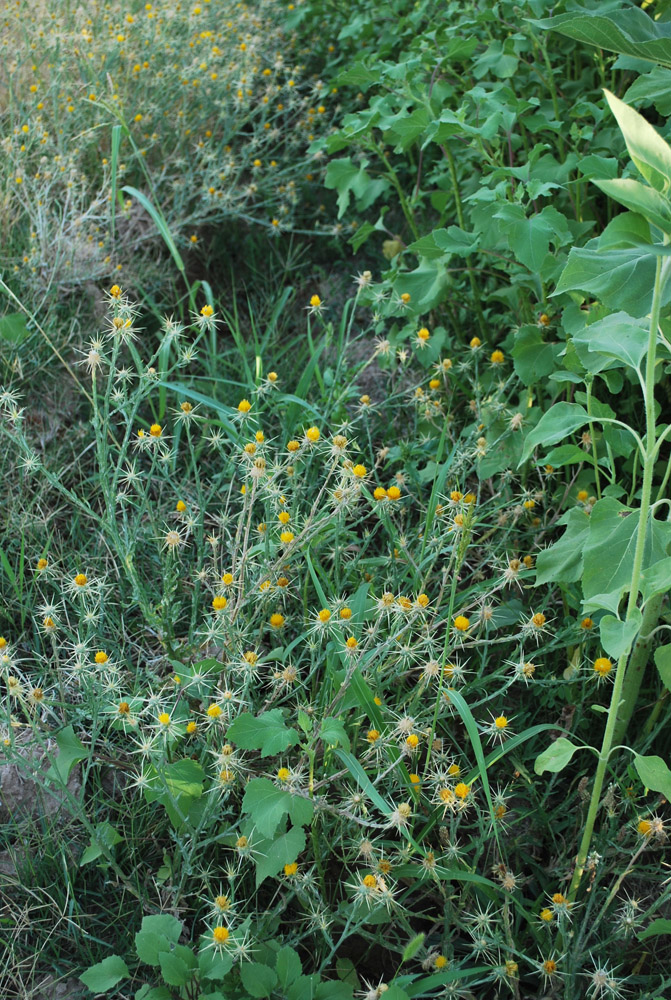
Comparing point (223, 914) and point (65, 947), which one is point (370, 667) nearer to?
point (223, 914)

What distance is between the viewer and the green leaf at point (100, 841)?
4.76 ft

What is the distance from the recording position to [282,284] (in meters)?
3.21

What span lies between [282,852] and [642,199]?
1.07 m

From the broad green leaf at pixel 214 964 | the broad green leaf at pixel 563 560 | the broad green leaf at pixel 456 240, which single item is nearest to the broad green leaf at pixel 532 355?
the broad green leaf at pixel 456 240

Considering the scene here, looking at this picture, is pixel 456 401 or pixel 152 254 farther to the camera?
pixel 152 254

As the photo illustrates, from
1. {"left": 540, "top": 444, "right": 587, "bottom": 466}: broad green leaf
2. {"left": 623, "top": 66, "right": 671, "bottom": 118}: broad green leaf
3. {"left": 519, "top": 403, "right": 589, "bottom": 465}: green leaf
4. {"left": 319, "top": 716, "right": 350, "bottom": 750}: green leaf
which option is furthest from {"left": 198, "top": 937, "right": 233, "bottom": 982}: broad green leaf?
{"left": 623, "top": 66, "right": 671, "bottom": 118}: broad green leaf

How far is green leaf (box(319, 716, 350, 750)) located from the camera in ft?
4.39

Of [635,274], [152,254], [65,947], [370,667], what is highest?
[635,274]

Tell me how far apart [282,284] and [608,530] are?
2067mm

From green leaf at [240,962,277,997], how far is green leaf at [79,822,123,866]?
0.31 m

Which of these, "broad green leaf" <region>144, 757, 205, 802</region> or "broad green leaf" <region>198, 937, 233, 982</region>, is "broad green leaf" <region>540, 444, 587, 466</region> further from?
"broad green leaf" <region>198, 937, 233, 982</region>

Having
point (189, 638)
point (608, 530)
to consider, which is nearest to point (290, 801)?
point (189, 638)

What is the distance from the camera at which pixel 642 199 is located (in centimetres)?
108

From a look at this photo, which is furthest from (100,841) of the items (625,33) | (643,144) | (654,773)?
(625,33)
